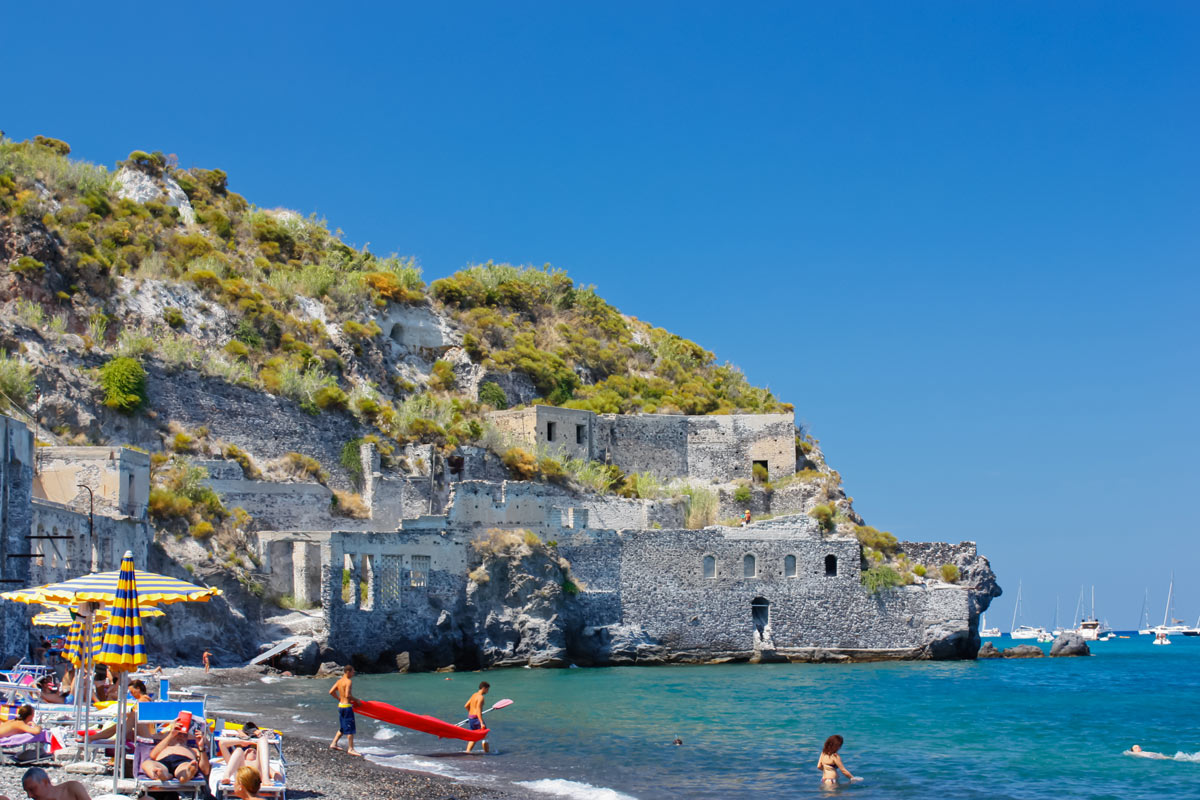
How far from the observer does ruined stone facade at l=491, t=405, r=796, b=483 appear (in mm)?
50781

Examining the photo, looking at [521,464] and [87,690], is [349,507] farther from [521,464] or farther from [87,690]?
[87,690]

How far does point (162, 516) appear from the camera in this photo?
120ft

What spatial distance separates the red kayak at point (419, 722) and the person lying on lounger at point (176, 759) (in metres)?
6.16

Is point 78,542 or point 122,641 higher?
point 78,542

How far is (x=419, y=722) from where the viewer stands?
21172 millimetres

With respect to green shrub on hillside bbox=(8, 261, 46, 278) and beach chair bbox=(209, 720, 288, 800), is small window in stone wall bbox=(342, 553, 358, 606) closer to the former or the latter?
green shrub on hillside bbox=(8, 261, 46, 278)

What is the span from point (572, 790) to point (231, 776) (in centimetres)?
505

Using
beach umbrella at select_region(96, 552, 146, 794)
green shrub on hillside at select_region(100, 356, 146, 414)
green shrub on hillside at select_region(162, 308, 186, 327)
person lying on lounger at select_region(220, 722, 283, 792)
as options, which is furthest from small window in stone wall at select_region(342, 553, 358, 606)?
beach umbrella at select_region(96, 552, 146, 794)

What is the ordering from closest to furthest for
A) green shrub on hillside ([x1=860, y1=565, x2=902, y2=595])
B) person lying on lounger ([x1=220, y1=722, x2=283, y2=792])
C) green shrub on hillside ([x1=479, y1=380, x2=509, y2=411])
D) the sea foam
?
person lying on lounger ([x1=220, y1=722, x2=283, y2=792]), the sea foam, green shrub on hillside ([x1=860, y1=565, x2=902, y2=595]), green shrub on hillside ([x1=479, y1=380, x2=509, y2=411])

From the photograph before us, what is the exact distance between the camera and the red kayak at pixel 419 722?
67.8 feet

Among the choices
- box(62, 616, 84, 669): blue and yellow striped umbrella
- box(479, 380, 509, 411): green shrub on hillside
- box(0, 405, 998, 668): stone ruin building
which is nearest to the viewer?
box(62, 616, 84, 669): blue and yellow striped umbrella

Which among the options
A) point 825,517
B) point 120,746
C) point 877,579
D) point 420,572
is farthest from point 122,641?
point 825,517

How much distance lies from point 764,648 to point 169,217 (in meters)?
30.0

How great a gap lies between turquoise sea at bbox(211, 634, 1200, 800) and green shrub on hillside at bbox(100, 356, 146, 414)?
506 inches
